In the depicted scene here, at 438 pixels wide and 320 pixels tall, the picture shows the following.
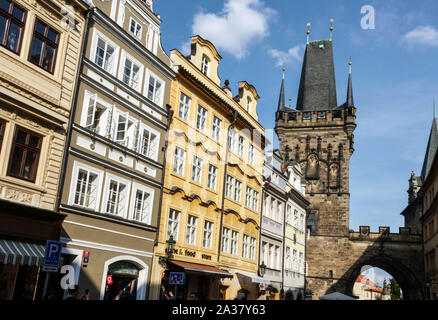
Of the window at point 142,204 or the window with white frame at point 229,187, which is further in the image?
the window with white frame at point 229,187

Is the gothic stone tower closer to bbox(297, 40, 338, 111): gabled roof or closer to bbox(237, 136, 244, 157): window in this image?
bbox(297, 40, 338, 111): gabled roof

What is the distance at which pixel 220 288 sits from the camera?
25.6 meters

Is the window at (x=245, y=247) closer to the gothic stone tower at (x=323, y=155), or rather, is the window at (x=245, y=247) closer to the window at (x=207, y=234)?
the window at (x=207, y=234)

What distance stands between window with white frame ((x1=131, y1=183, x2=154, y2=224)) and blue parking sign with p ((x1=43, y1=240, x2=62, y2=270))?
28.8 feet

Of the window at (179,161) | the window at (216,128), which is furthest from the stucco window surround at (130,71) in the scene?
the window at (216,128)

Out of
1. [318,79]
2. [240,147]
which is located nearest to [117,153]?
[240,147]

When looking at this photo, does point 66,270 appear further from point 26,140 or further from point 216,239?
point 216,239

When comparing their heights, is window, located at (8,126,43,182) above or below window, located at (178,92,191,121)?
below

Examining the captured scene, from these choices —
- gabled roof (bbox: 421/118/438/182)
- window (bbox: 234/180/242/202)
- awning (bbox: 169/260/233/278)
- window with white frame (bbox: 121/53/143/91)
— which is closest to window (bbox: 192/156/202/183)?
awning (bbox: 169/260/233/278)

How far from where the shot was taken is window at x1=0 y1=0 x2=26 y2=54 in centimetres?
1337

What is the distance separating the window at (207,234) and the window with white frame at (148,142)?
5.61m

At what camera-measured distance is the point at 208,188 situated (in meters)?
24.6

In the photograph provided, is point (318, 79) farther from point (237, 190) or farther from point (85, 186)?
point (85, 186)

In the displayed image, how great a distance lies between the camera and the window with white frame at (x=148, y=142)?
19.7 meters
